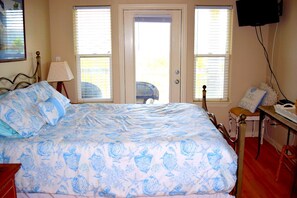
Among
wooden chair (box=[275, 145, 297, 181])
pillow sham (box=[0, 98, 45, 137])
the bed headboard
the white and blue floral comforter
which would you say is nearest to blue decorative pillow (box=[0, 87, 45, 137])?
pillow sham (box=[0, 98, 45, 137])

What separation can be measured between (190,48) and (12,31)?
255 cm

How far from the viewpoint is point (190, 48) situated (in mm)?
4555

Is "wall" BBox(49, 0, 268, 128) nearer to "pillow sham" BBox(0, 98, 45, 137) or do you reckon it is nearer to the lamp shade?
the lamp shade

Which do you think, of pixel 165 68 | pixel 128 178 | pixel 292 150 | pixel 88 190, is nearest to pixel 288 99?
pixel 292 150

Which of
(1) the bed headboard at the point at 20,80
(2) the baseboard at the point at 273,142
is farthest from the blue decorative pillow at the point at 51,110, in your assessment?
(2) the baseboard at the point at 273,142

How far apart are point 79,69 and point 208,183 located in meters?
3.13

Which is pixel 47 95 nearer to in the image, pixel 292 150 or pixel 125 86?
pixel 125 86

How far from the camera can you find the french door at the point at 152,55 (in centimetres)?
449

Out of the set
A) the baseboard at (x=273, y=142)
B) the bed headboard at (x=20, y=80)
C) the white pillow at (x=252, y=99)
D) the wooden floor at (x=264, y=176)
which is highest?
the bed headboard at (x=20, y=80)

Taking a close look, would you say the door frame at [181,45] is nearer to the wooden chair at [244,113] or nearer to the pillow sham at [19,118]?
the wooden chair at [244,113]

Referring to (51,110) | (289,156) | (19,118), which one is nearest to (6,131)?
(19,118)

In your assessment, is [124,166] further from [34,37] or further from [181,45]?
[181,45]

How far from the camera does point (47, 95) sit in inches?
122

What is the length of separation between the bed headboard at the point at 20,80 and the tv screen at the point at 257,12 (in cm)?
290
